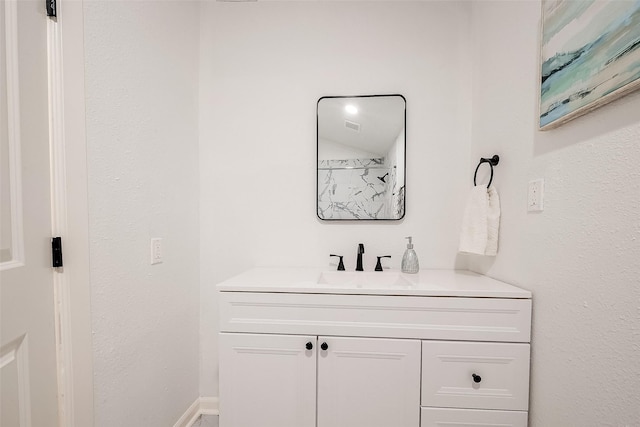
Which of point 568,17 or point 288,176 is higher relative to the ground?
point 568,17

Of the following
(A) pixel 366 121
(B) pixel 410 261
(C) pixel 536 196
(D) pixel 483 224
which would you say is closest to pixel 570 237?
(C) pixel 536 196

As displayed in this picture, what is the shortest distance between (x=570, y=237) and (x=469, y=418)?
780 mm

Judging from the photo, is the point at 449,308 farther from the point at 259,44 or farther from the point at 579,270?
the point at 259,44

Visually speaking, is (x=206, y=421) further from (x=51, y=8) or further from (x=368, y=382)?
(x=51, y=8)

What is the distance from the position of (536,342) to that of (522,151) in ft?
2.46

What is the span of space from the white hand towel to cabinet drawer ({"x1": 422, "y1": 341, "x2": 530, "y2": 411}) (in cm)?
41

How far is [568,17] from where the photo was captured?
77 centimetres

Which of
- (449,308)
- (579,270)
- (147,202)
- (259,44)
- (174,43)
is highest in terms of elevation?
(259,44)

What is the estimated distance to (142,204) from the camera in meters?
1.08

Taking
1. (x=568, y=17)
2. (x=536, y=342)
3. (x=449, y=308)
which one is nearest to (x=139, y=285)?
(x=449, y=308)

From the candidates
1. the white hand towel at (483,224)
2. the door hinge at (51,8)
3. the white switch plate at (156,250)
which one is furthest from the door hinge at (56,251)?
the white hand towel at (483,224)

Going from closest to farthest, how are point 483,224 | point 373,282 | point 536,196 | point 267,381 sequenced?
point 536,196, point 267,381, point 483,224, point 373,282

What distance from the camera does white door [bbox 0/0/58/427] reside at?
691mm

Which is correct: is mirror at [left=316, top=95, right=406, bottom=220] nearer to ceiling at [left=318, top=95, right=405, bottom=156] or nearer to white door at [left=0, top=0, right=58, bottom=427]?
ceiling at [left=318, top=95, right=405, bottom=156]
